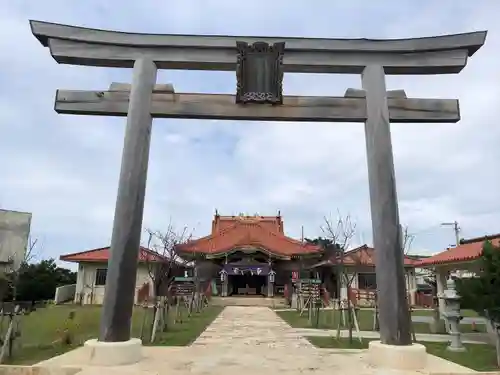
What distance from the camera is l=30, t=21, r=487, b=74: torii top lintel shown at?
627 cm

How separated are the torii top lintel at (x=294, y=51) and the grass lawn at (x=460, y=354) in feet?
16.2

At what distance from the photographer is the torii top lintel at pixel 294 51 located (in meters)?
6.27

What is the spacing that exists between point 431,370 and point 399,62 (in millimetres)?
4483

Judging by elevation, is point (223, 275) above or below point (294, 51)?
below

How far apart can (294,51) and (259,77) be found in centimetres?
74

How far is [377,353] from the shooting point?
530cm

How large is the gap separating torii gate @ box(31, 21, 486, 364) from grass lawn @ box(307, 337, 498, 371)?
338 cm

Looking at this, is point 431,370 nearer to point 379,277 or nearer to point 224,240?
point 379,277

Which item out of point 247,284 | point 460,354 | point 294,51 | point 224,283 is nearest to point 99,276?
point 224,283

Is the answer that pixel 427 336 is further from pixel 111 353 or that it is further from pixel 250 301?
pixel 250 301

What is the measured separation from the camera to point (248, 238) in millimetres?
27188

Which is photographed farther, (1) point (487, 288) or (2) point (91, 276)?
(2) point (91, 276)

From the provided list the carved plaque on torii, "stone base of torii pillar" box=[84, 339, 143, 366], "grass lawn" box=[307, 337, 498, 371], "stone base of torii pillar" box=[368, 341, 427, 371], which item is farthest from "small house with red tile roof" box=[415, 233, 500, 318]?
"stone base of torii pillar" box=[84, 339, 143, 366]

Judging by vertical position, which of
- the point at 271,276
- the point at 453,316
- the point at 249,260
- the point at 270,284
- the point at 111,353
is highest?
the point at 249,260
